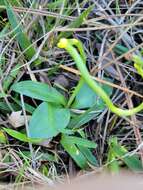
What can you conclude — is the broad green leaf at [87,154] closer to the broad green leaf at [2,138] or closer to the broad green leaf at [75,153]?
the broad green leaf at [75,153]

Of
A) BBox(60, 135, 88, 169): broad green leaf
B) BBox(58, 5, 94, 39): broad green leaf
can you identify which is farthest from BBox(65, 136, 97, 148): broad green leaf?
BBox(58, 5, 94, 39): broad green leaf

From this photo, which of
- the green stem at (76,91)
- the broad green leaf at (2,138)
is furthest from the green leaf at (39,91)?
the broad green leaf at (2,138)

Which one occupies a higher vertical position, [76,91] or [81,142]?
[76,91]

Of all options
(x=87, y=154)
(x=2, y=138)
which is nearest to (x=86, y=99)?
(x=87, y=154)

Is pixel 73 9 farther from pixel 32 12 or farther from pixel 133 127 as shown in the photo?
pixel 133 127

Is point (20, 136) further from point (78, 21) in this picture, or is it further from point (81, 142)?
Answer: point (78, 21)
